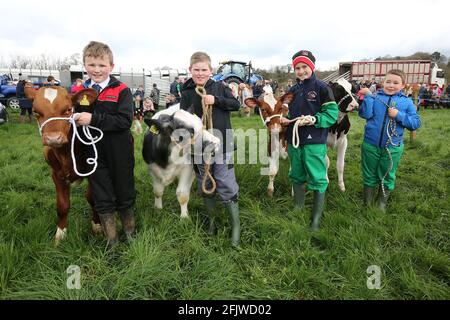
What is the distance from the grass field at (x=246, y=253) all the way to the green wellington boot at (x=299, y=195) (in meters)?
0.12

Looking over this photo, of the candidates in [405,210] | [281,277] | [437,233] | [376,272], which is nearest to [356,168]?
[405,210]

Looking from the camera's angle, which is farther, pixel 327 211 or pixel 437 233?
pixel 327 211

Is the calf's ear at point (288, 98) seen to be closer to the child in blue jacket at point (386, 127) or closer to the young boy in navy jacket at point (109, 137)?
the child in blue jacket at point (386, 127)

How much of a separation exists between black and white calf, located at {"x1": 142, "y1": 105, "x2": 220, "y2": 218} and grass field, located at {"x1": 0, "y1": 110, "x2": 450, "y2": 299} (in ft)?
1.12

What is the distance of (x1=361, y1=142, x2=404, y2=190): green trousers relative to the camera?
11.5 ft

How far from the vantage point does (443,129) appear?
8859mm

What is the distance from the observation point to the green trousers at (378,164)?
3.51 meters

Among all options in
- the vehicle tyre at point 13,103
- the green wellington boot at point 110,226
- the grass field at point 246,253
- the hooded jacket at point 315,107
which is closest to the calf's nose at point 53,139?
the green wellington boot at point 110,226

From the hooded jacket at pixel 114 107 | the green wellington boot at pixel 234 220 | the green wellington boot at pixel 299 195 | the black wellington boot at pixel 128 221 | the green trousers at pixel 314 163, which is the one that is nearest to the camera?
the hooded jacket at pixel 114 107

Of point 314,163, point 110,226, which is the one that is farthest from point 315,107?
point 110,226

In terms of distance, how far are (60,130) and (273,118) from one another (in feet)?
8.13

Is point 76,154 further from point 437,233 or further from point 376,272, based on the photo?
point 437,233
